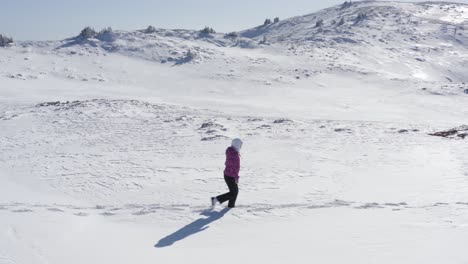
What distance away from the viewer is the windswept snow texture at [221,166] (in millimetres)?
6141

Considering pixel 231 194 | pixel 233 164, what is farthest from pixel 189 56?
pixel 231 194

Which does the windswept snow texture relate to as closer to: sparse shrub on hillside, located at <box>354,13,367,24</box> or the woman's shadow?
the woman's shadow

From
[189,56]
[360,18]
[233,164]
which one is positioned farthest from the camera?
[360,18]

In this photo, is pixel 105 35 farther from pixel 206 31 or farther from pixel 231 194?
pixel 231 194

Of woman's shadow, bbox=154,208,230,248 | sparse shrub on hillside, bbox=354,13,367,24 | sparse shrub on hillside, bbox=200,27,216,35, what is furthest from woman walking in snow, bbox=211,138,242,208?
sparse shrub on hillside, bbox=354,13,367,24

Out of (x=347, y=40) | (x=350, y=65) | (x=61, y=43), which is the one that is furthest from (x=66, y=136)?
(x=347, y=40)

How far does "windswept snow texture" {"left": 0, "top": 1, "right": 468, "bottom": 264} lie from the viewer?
614 centimetres

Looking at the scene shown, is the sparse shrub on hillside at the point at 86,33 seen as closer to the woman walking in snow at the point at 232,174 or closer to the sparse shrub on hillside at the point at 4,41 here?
the sparse shrub on hillside at the point at 4,41

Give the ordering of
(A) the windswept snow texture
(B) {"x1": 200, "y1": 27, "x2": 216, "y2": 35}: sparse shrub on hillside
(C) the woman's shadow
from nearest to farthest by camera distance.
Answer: (A) the windswept snow texture < (C) the woman's shadow < (B) {"x1": 200, "y1": 27, "x2": 216, "y2": 35}: sparse shrub on hillside

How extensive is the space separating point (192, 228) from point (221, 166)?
13.8 feet

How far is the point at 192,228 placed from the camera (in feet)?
22.5

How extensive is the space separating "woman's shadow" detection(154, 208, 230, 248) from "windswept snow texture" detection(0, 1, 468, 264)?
0.11 ft

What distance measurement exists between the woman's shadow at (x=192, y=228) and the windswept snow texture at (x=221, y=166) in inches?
1.3

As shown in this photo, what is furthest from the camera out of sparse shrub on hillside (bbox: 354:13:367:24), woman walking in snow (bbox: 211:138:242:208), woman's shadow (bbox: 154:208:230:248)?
sparse shrub on hillside (bbox: 354:13:367:24)
